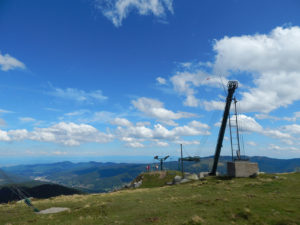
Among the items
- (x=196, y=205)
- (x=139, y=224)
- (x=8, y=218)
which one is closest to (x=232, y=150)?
(x=196, y=205)

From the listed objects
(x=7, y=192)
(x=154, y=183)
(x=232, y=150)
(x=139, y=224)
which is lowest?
(x=7, y=192)

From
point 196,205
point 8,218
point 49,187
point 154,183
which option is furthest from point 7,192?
point 196,205

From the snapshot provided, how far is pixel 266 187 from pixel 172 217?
1909 centimetres

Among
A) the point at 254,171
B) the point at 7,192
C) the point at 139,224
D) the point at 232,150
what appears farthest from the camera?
the point at 7,192

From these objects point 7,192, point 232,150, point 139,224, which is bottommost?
point 7,192

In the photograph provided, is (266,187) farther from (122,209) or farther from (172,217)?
(122,209)

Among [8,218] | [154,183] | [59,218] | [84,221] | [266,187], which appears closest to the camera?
[84,221]

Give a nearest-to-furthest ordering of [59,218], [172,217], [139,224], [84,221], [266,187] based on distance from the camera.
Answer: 1. [139,224]
2. [172,217]
3. [84,221]
4. [59,218]
5. [266,187]

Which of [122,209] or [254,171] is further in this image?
[254,171]

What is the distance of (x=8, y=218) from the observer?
23.5 meters

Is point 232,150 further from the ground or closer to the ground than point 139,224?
further from the ground

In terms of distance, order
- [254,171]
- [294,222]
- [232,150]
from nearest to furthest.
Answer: [294,222] < [254,171] < [232,150]

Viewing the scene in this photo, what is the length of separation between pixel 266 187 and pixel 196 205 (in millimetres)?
14329

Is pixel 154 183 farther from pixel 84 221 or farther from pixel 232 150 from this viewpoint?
pixel 84 221
